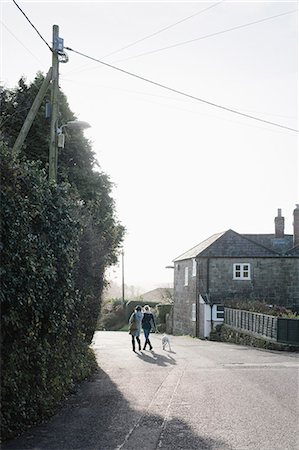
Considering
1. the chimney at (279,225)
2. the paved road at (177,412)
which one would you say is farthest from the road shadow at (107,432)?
the chimney at (279,225)

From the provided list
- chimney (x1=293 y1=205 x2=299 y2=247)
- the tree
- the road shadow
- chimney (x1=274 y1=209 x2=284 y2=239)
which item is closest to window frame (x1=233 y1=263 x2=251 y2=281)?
chimney (x1=293 y1=205 x2=299 y2=247)

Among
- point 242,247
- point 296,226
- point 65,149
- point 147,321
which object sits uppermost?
point 65,149

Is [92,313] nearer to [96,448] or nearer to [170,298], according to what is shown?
[96,448]

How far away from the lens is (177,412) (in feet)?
29.3

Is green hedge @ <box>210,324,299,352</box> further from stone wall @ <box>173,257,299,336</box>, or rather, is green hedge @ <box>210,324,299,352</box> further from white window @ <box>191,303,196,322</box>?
white window @ <box>191,303,196,322</box>

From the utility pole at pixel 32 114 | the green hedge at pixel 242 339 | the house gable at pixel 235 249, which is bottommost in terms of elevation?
the green hedge at pixel 242 339

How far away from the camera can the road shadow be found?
6.92 m

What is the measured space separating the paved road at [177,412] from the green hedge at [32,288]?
45 cm

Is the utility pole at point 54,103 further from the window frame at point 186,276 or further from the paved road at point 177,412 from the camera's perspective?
the window frame at point 186,276

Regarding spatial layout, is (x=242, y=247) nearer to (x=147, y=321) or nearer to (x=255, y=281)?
(x=255, y=281)

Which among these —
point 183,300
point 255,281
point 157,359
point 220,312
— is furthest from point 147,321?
point 183,300

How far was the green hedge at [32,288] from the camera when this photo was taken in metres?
6.84

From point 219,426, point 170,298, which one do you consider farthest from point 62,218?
point 170,298

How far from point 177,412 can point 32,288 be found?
3506mm
